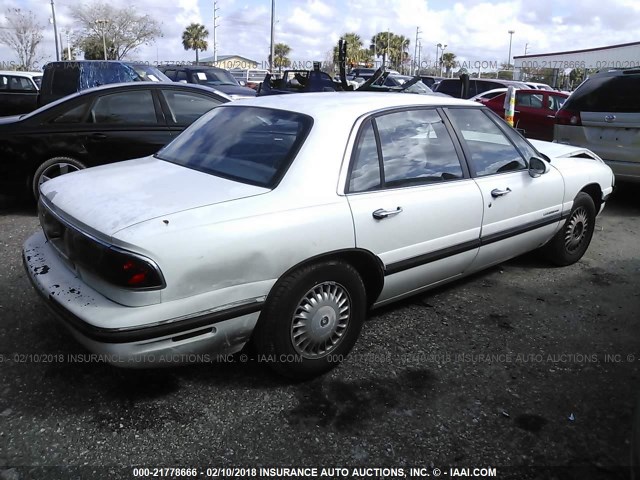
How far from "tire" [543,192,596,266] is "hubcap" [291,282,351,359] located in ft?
7.94

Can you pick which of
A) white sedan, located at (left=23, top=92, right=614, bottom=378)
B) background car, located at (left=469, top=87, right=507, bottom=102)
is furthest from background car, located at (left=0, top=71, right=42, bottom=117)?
white sedan, located at (left=23, top=92, right=614, bottom=378)

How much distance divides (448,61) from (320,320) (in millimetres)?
69324

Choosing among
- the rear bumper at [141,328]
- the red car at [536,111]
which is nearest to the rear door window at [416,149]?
the rear bumper at [141,328]

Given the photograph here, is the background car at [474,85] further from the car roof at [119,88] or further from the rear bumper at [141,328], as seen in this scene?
the rear bumper at [141,328]

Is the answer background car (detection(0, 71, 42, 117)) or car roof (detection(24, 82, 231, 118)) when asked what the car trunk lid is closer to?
car roof (detection(24, 82, 231, 118))

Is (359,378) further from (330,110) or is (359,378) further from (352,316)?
(330,110)

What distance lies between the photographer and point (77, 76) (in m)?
9.62

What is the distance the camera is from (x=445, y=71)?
64.5m

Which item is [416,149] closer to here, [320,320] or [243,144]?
[243,144]

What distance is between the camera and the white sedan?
2373mm

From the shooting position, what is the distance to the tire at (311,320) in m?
2.66

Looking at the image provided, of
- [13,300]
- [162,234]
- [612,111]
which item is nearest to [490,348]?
[162,234]

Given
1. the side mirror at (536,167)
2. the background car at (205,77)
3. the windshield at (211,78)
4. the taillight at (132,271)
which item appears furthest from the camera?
the windshield at (211,78)

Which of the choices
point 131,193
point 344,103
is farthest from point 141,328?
point 344,103
